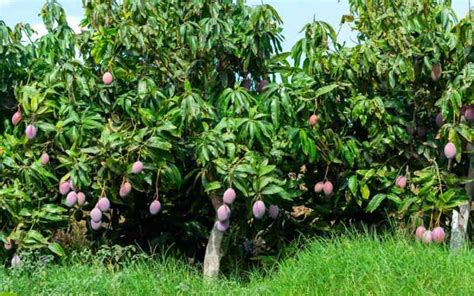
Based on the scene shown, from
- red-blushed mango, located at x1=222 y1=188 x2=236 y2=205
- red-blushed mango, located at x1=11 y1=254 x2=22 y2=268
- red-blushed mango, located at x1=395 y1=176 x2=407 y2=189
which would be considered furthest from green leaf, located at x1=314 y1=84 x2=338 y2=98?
red-blushed mango, located at x1=11 y1=254 x2=22 y2=268

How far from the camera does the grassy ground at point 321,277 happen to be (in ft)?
10.8

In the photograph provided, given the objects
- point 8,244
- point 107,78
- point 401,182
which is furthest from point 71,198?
point 401,182

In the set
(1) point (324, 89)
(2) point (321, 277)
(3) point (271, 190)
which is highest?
(1) point (324, 89)

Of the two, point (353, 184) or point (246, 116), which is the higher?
point (246, 116)

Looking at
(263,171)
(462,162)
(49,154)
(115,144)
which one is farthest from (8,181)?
(462,162)

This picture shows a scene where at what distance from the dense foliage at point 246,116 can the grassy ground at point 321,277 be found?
0.34 meters

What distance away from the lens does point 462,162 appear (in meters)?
4.35

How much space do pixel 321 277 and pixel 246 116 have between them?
0.95 m

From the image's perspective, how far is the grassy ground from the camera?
130 inches

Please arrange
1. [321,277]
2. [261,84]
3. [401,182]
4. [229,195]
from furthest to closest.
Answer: [261,84], [401,182], [229,195], [321,277]

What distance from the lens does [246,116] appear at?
3.96m

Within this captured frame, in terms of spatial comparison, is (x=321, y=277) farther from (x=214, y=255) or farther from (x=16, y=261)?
(x=16, y=261)

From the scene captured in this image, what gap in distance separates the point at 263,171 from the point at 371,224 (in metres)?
1.06

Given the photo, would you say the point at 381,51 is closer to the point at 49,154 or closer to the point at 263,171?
the point at 263,171
